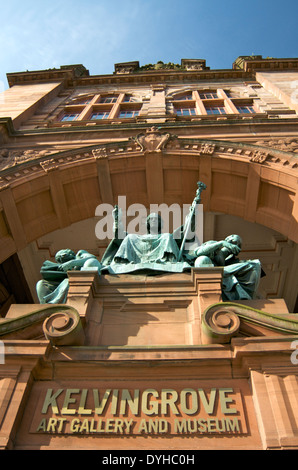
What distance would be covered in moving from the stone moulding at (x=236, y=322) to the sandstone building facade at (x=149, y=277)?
16 millimetres

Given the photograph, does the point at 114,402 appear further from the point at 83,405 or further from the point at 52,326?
the point at 52,326

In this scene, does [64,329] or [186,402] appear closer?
[186,402]

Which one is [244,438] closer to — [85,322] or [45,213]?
[85,322]

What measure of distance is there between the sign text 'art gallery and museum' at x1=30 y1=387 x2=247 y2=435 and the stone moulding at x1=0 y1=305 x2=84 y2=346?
23.4 inches

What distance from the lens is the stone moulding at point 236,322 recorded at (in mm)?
4309

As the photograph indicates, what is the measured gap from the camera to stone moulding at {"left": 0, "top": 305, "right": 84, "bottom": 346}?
4.34 m

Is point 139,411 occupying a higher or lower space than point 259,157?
lower

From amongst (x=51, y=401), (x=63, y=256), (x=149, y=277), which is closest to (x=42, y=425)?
(x=51, y=401)

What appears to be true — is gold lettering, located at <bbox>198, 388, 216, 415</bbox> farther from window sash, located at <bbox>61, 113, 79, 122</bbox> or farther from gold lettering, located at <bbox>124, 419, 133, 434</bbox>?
window sash, located at <bbox>61, 113, 79, 122</bbox>

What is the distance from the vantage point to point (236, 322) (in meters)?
4.36

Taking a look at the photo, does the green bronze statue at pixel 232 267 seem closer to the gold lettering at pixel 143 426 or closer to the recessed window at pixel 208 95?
the gold lettering at pixel 143 426

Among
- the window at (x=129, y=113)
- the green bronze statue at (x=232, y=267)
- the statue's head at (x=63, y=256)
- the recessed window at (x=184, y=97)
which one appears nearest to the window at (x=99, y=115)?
the window at (x=129, y=113)

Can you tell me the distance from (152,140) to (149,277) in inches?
285
